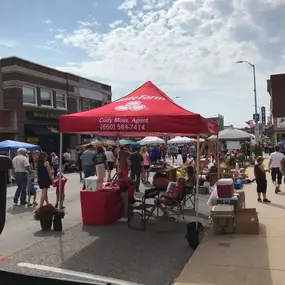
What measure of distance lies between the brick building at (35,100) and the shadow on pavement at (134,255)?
2306 centimetres

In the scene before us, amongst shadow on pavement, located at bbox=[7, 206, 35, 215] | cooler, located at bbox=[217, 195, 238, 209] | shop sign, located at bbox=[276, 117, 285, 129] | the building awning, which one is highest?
shop sign, located at bbox=[276, 117, 285, 129]

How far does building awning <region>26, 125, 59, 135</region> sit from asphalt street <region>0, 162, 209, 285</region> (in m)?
22.7

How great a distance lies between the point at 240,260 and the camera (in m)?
5.96

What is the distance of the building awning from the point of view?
31047 millimetres

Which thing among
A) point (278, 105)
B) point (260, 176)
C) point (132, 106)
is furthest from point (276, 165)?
point (278, 105)

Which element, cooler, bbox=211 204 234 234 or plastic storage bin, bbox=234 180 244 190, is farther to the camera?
plastic storage bin, bbox=234 180 244 190

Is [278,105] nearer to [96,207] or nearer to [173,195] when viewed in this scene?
[173,195]

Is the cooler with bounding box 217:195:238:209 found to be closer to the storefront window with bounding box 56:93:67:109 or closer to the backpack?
the backpack

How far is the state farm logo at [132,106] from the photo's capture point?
322 inches

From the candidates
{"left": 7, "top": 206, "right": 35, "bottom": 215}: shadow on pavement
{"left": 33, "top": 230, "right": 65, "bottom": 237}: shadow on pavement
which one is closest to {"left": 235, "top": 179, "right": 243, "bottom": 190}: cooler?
{"left": 7, "top": 206, "right": 35, "bottom": 215}: shadow on pavement

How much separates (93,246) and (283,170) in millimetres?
7475

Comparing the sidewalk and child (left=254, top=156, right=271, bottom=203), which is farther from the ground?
child (left=254, top=156, right=271, bottom=203)

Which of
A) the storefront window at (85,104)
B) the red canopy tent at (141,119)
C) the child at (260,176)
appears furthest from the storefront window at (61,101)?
the red canopy tent at (141,119)

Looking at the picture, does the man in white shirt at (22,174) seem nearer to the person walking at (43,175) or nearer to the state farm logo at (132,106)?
the person walking at (43,175)
